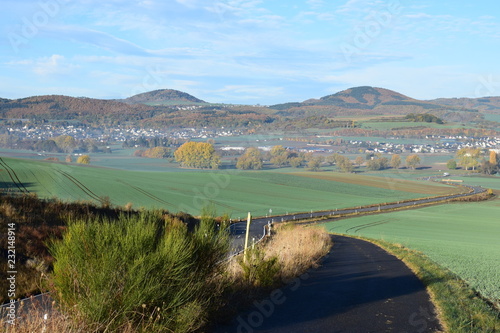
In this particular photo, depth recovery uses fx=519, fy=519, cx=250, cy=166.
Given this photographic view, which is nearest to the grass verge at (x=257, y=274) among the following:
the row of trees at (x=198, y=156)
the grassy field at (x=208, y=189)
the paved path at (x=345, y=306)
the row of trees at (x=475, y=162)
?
the paved path at (x=345, y=306)

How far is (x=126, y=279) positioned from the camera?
8.22 m

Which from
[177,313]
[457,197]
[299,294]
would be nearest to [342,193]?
[457,197]

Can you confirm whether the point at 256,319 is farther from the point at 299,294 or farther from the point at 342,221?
the point at 342,221

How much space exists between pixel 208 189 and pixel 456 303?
6381 cm

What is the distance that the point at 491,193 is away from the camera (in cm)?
9069

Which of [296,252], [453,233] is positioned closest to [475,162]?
[453,233]

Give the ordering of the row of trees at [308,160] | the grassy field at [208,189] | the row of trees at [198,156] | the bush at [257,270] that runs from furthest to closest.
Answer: the row of trees at [308,160], the row of trees at [198,156], the grassy field at [208,189], the bush at [257,270]

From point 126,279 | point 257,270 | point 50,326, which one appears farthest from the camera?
point 257,270

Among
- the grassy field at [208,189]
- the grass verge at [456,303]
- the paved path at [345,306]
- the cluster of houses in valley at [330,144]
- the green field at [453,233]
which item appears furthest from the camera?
the cluster of houses in valley at [330,144]

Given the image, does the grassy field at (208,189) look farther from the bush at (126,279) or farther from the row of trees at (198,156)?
the bush at (126,279)

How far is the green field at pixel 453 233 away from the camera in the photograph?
20359 millimetres

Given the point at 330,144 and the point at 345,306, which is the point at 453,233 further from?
the point at 330,144

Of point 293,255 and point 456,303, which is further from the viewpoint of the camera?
point 293,255

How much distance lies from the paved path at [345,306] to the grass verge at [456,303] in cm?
31
